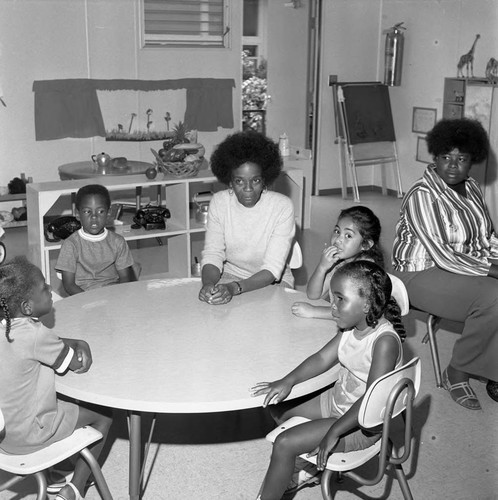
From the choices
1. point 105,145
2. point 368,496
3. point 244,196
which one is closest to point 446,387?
point 368,496

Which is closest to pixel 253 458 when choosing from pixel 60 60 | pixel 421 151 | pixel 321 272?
pixel 321 272

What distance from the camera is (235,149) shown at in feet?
11.2

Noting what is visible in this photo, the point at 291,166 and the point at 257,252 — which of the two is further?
the point at 291,166

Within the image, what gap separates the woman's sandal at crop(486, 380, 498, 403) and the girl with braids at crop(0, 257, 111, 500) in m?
2.06

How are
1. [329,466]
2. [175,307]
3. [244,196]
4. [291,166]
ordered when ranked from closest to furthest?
1. [329,466]
2. [175,307]
3. [244,196]
4. [291,166]

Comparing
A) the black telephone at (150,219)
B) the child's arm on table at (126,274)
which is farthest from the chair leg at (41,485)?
the black telephone at (150,219)

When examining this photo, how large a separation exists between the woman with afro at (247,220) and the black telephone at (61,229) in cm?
148

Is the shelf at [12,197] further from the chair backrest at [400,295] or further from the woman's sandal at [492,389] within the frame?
the chair backrest at [400,295]

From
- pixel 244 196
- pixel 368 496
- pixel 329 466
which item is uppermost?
pixel 244 196

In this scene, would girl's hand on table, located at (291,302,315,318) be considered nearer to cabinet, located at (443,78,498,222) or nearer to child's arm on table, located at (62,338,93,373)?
child's arm on table, located at (62,338,93,373)

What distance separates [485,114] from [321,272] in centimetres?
433

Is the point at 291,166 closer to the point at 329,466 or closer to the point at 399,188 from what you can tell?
the point at 399,188

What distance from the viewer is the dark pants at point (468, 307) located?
3402 mm

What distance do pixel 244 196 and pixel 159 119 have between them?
4.19 meters
